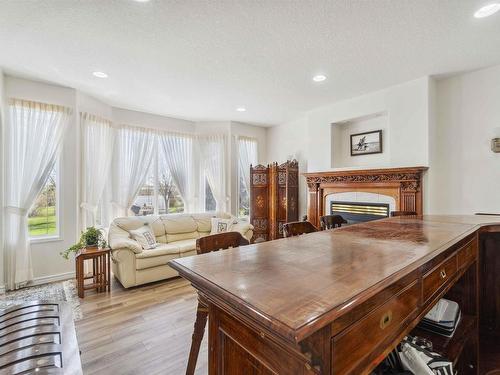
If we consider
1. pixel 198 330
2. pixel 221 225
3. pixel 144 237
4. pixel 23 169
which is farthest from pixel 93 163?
pixel 198 330

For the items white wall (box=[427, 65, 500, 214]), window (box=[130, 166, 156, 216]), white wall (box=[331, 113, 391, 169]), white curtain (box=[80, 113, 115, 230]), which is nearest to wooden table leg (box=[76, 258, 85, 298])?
white curtain (box=[80, 113, 115, 230])

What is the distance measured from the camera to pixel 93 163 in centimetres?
413

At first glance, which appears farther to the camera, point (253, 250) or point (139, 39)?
point (139, 39)

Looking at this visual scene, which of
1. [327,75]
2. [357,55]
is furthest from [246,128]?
[357,55]

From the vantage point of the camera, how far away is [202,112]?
5.07m

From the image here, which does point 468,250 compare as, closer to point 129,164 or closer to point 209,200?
point 209,200

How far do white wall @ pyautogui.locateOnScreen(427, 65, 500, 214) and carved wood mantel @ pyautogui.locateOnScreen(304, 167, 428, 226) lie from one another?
0.23 m

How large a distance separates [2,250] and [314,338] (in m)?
4.33

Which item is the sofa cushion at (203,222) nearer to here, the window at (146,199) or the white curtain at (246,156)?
the window at (146,199)

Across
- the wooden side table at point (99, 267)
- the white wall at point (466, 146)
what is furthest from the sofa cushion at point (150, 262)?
the white wall at point (466, 146)

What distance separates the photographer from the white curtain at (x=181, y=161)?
5.32 meters

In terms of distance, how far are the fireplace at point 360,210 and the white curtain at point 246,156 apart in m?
2.21

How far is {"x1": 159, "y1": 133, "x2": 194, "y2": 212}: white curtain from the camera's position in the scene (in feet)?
17.4

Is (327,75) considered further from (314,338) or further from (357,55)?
(314,338)
